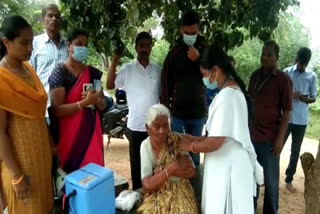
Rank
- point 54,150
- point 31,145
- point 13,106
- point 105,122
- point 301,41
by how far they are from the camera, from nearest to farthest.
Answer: point 13,106, point 31,145, point 54,150, point 105,122, point 301,41

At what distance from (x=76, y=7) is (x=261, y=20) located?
1.90 metres

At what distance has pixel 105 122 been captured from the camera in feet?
20.8

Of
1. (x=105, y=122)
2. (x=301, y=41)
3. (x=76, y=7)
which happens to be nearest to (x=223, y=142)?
(x=76, y=7)

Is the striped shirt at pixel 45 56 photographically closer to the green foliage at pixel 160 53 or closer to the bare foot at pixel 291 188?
the bare foot at pixel 291 188

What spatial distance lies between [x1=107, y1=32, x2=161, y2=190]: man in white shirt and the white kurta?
1.23 metres

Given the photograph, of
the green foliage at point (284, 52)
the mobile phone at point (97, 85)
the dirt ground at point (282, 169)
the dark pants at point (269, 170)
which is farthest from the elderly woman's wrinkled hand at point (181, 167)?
the green foliage at point (284, 52)

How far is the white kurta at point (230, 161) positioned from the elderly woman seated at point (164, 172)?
0.18 m

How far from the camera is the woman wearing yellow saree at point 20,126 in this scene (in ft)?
6.50

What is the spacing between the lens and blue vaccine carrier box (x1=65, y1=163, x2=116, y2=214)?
2.06 metres

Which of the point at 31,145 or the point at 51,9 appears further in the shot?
the point at 51,9

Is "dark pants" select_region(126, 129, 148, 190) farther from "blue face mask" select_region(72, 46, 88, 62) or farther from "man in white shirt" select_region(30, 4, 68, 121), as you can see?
"blue face mask" select_region(72, 46, 88, 62)

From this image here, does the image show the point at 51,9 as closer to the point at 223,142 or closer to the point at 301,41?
the point at 223,142

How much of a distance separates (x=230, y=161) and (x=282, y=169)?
153 inches

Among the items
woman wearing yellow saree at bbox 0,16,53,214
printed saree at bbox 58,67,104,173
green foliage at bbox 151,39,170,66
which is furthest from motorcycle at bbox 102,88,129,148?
green foliage at bbox 151,39,170,66
